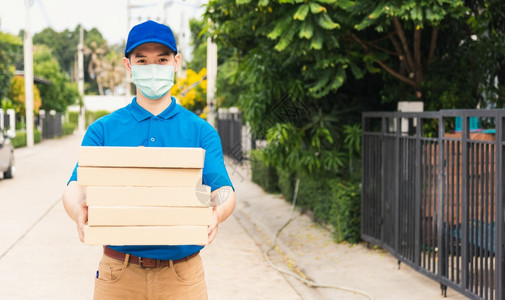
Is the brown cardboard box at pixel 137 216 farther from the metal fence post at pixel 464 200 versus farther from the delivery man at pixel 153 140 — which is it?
the metal fence post at pixel 464 200

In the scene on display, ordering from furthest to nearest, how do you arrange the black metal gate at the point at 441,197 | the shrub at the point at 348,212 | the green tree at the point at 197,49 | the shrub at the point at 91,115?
the shrub at the point at 91,115
the green tree at the point at 197,49
the shrub at the point at 348,212
the black metal gate at the point at 441,197

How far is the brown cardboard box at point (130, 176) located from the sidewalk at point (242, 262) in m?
4.54

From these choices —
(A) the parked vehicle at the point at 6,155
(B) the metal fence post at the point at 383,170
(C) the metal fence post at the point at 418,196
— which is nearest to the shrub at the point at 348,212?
(B) the metal fence post at the point at 383,170

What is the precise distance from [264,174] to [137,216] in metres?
14.1

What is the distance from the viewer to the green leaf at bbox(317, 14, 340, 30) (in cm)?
763

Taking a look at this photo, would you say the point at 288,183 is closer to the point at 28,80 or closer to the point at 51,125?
the point at 28,80

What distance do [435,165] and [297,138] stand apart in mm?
3183

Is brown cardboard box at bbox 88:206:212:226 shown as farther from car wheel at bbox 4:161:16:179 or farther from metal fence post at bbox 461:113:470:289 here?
car wheel at bbox 4:161:16:179

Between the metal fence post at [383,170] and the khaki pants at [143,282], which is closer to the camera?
the khaki pants at [143,282]

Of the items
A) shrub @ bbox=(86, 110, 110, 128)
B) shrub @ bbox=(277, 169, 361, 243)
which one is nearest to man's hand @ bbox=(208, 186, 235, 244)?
shrub @ bbox=(277, 169, 361, 243)

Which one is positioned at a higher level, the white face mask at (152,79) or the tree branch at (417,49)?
the tree branch at (417,49)

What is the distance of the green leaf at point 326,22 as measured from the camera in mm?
7633

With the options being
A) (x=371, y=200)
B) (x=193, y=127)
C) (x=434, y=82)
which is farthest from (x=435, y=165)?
(x=193, y=127)

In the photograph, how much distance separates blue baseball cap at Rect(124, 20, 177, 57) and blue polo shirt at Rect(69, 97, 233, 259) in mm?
301
